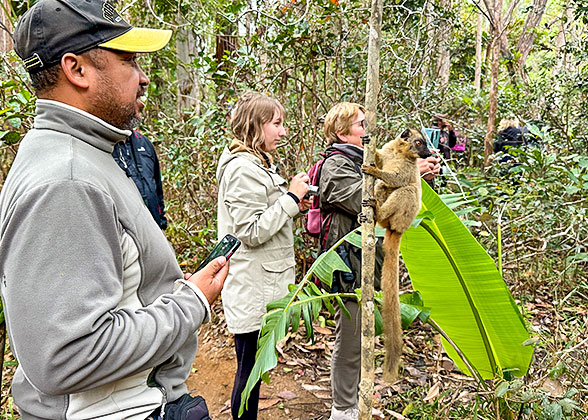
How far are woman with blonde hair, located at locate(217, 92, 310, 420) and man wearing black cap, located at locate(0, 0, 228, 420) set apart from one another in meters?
1.27

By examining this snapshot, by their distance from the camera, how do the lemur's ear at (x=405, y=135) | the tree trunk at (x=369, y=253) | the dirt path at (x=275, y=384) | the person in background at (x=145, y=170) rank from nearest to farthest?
the tree trunk at (x=369, y=253)
the person in background at (x=145, y=170)
the lemur's ear at (x=405, y=135)
the dirt path at (x=275, y=384)

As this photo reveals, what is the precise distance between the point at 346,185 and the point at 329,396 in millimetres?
1752

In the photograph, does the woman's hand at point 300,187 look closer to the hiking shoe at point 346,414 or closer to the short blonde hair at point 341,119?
the short blonde hair at point 341,119

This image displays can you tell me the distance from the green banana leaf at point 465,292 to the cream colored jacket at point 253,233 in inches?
29.2

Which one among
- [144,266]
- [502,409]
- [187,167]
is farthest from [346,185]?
[187,167]

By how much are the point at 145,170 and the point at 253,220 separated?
659mm

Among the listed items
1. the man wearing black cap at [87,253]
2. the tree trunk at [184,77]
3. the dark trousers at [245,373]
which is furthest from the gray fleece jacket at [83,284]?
the tree trunk at [184,77]

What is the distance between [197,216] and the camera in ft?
18.3

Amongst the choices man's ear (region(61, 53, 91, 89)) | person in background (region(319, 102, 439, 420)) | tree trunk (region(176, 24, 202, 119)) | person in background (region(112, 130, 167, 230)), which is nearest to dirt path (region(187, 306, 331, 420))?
person in background (region(319, 102, 439, 420))

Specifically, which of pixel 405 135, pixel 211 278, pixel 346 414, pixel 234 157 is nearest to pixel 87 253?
pixel 211 278

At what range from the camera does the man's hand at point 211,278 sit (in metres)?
1.27

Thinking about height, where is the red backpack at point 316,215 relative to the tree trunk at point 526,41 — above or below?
below

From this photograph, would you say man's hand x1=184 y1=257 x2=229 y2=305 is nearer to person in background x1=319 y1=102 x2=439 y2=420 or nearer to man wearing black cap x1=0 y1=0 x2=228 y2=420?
man wearing black cap x1=0 y1=0 x2=228 y2=420

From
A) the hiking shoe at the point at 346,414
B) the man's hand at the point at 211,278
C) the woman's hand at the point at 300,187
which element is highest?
the man's hand at the point at 211,278
